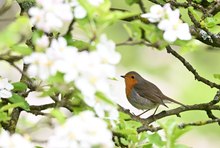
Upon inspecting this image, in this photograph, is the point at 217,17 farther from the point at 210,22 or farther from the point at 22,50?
the point at 22,50

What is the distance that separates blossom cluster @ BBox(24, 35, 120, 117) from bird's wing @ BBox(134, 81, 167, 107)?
9.28 feet

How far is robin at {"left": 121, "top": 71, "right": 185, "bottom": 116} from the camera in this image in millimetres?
4457

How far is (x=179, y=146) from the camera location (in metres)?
1.99

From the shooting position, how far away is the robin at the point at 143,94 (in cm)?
446

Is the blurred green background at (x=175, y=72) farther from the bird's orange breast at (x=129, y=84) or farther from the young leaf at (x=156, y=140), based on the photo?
the young leaf at (x=156, y=140)

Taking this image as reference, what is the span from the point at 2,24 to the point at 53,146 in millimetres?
3541

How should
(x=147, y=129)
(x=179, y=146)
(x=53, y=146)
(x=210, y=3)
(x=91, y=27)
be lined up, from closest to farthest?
(x=53, y=146), (x=91, y=27), (x=179, y=146), (x=147, y=129), (x=210, y=3)

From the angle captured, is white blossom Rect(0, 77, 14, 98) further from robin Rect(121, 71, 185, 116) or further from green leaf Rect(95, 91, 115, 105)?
robin Rect(121, 71, 185, 116)

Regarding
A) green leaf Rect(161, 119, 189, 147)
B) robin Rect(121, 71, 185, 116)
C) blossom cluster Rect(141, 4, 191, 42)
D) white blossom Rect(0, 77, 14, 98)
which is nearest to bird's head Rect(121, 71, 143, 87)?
robin Rect(121, 71, 185, 116)

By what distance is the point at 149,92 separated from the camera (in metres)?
4.54

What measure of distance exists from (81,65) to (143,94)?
3.10 meters

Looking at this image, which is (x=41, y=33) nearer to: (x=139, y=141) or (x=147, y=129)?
(x=139, y=141)

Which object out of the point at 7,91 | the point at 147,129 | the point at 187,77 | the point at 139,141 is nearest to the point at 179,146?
the point at 139,141

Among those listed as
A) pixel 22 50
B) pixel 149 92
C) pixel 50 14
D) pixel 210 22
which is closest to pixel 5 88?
pixel 22 50
